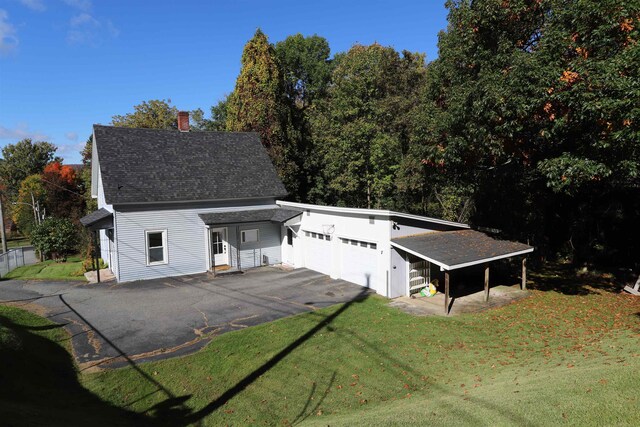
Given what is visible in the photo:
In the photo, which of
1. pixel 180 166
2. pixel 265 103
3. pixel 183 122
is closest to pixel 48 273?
pixel 180 166

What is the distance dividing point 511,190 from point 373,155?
11202 millimetres

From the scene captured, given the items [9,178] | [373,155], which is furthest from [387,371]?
[9,178]

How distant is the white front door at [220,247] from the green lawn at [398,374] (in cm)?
972

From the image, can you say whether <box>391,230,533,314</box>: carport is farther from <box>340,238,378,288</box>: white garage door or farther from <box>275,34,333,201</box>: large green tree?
<box>275,34,333,201</box>: large green tree

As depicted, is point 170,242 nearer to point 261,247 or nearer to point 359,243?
point 261,247

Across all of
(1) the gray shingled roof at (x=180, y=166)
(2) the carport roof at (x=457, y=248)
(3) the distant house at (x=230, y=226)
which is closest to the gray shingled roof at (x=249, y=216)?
(3) the distant house at (x=230, y=226)

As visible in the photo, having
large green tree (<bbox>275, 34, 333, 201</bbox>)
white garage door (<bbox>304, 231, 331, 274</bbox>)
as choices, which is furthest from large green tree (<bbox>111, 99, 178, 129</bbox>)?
white garage door (<bbox>304, 231, 331, 274</bbox>)

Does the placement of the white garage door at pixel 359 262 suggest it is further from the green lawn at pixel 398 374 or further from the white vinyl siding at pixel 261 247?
the white vinyl siding at pixel 261 247

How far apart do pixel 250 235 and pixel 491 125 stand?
13.8 meters

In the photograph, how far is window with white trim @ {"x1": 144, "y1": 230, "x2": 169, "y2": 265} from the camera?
20.7 metres

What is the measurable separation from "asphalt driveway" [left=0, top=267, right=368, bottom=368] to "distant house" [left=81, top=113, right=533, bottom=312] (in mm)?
1152

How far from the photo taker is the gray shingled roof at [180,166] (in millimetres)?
20656

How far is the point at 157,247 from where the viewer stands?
2083 cm

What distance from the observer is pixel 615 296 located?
57.4 ft
